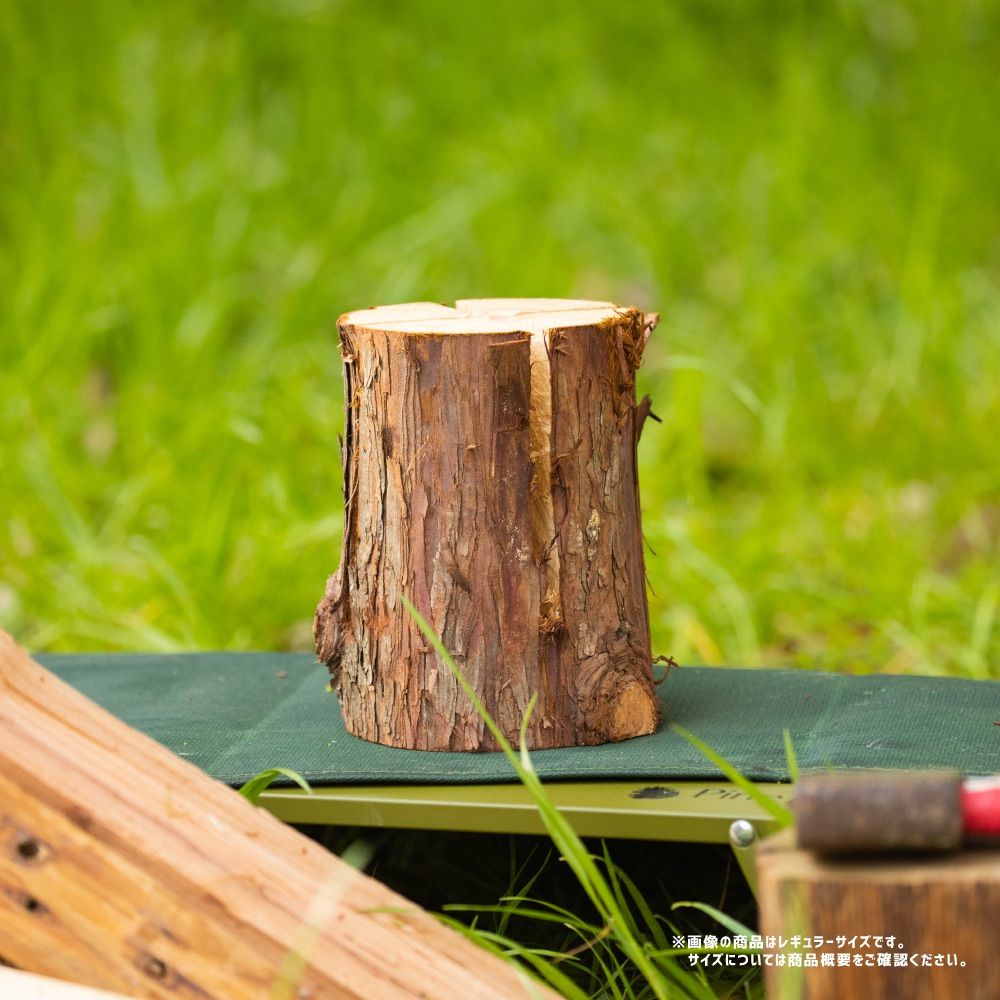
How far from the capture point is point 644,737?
6.16 feet

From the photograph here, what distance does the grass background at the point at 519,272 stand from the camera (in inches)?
125

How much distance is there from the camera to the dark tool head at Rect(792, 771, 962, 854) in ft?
3.88

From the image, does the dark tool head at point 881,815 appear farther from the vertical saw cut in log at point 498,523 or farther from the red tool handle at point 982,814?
the vertical saw cut in log at point 498,523

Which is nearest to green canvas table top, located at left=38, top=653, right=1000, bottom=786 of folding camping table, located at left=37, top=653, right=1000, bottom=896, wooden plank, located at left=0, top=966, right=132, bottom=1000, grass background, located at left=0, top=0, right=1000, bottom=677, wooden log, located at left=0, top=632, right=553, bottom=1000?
folding camping table, located at left=37, top=653, right=1000, bottom=896

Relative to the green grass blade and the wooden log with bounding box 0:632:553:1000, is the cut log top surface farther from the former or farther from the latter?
the wooden log with bounding box 0:632:553:1000

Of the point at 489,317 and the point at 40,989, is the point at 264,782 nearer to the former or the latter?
the point at 40,989

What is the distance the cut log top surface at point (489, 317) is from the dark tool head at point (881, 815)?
2.50 ft

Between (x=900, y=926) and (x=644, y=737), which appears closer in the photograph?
(x=900, y=926)

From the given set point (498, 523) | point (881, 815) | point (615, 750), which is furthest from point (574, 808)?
point (881, 815)

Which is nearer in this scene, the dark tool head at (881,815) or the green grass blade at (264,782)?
the dark tool head at (881,815)

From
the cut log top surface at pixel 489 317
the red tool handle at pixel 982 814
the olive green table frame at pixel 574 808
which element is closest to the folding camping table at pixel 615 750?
the olive green table frame at pixel 574 808

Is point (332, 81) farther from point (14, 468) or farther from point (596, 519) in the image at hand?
point (596, 519)

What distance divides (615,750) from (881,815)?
0.65 metres

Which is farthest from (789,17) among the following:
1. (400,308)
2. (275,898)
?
(275,898)
